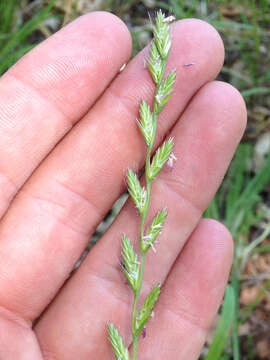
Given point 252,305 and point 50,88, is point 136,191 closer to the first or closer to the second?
point 50,88

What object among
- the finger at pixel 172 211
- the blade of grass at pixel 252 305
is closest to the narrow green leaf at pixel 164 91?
the finger at pixel 172 211

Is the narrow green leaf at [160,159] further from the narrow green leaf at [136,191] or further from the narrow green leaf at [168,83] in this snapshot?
the narrow green leaf at [168,83]

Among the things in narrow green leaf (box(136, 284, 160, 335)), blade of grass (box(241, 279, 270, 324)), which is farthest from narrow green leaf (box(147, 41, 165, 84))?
blade of grass (box(241, 279, 270, 324))

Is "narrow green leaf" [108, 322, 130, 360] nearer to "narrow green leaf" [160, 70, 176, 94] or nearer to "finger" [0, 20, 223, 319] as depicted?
"finger" [0, 20, 223, 319]

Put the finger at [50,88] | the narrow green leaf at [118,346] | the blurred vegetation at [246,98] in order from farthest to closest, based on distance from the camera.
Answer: the blurred vegetation at [246,98], the finger at [50,88], the narrow green leaf at [118,346]

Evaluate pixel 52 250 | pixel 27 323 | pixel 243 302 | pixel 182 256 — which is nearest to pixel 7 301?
pixel 27 323
